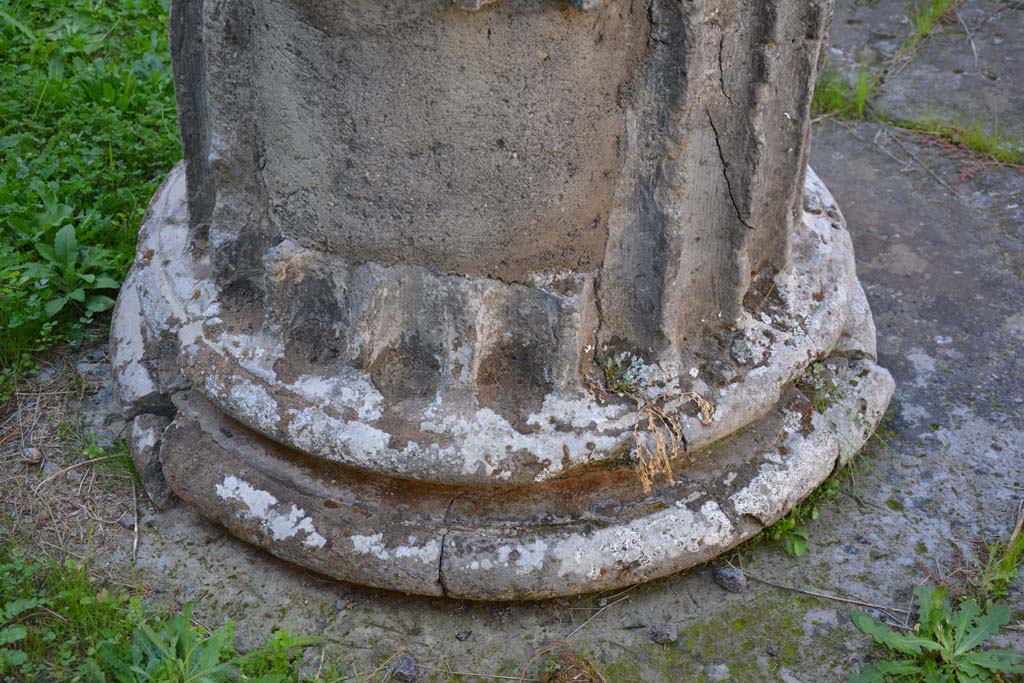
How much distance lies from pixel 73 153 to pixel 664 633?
2.56 metres

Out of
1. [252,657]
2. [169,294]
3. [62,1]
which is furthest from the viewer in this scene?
[62,1]

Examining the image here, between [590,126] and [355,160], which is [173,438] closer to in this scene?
[355,160]

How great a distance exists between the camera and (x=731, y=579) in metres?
2.42

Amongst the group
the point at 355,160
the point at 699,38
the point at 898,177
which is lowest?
the point at 898,177

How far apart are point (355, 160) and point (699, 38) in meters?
0.75

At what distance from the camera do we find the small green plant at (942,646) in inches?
85.0

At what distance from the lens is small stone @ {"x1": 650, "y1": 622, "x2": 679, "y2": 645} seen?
2293 millimetres

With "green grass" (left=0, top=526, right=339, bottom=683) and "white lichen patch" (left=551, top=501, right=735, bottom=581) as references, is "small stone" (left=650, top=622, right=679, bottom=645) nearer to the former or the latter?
"white lichen patch" (left=551, top=501, right=735, bottom=581)

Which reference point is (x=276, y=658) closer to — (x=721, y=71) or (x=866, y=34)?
(x=721, y=71)

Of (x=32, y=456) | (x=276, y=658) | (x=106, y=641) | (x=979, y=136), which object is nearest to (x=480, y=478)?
(x=276, y=658)

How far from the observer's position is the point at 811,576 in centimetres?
245

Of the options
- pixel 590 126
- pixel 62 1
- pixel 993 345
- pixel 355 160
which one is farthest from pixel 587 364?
pixel 62 1

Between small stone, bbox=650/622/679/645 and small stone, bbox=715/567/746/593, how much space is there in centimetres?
17

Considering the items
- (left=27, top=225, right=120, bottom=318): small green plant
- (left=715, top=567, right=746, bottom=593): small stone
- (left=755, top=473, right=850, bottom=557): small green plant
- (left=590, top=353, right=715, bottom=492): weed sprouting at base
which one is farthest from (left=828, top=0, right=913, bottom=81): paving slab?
(left=27, top=225, right=120, bottom=318): small green plant
